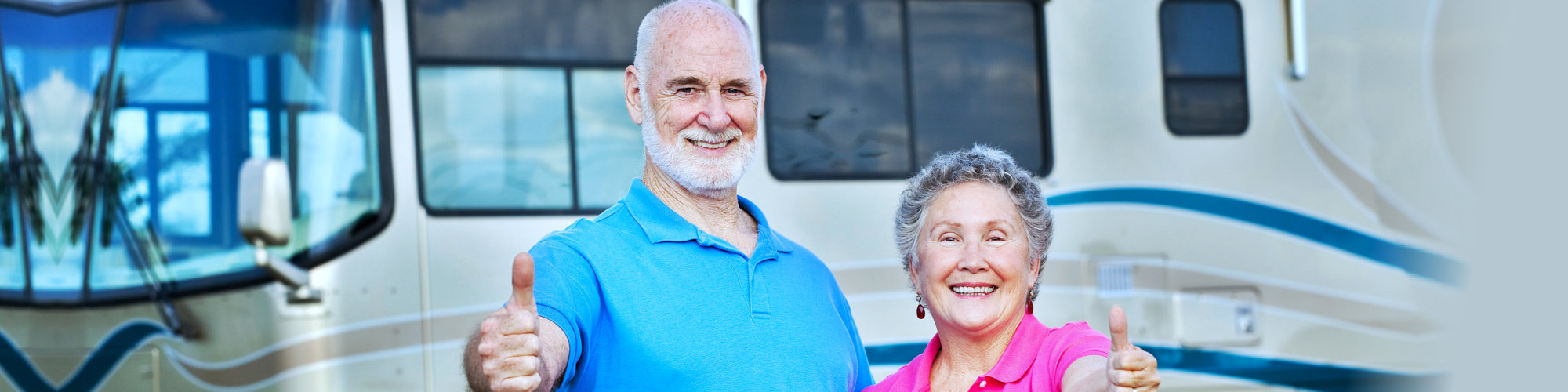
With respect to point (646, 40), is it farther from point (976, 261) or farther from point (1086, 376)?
point (1086, 376)

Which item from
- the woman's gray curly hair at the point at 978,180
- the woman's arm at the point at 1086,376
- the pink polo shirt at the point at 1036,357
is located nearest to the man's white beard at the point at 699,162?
the woman's gray curly hair at the point at 978,180

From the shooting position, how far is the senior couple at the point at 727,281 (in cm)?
188

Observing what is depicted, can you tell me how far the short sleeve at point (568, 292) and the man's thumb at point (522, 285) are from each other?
0.78ft

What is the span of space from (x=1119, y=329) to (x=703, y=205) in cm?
100

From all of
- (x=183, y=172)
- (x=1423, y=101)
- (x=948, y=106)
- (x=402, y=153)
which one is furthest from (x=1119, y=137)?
(x=183, y=172)

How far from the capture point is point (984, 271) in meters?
1.93

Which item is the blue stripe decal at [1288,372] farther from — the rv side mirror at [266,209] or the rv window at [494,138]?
the rv side mirror at [266,209]

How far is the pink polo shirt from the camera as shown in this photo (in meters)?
1.81

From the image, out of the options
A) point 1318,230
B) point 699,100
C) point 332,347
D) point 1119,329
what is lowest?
point 332,347

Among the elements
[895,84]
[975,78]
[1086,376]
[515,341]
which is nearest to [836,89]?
[895,84]

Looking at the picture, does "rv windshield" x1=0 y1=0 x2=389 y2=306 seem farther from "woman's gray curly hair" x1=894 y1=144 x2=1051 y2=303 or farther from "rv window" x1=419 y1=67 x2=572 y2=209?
"woman's gray curly hair" x1=894 y1=144 x2=1051 y2=303

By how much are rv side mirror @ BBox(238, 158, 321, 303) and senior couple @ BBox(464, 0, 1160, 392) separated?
1736 mm

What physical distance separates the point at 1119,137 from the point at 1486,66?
1.44 metres

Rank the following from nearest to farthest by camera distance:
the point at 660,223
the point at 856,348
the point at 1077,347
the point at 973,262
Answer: the point at 1077,347 < the point at 973,262 < the point at 660,223 < the point at 856,348
